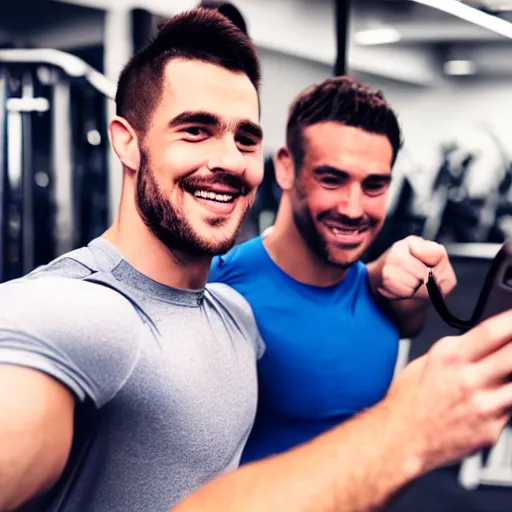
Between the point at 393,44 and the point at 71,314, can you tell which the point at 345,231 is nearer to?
the point at 393,44

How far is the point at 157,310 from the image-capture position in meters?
0.62

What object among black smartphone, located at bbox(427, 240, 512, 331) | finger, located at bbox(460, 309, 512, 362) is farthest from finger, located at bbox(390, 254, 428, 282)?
finger, located at bbox(460, 309, 512, 362)

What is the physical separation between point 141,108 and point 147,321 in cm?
21

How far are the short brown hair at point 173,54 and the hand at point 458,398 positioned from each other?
363 millimetres

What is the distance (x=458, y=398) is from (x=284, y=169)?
0.41 metres

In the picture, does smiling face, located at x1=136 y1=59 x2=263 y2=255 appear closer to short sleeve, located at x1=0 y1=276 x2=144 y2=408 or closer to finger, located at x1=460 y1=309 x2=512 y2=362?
short sleeve, located at x1=0 y1=276 x2=144 y2=408

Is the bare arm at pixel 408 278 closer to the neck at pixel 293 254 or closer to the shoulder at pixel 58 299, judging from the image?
the neck at pixel 293 254

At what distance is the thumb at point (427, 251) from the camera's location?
77 centimetres

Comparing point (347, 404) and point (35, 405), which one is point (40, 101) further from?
point (347, 404)

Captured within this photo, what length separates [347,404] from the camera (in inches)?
30.0

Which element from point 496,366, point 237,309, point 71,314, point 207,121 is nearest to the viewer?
point 496,366

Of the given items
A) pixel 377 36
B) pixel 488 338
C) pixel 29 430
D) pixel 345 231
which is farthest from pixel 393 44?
pixel 29 430

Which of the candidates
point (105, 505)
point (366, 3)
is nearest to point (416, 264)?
point (366, 3)

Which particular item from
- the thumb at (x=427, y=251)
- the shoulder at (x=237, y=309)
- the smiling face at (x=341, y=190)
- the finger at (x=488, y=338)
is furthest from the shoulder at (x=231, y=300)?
the finger at (x=488, y=338)
